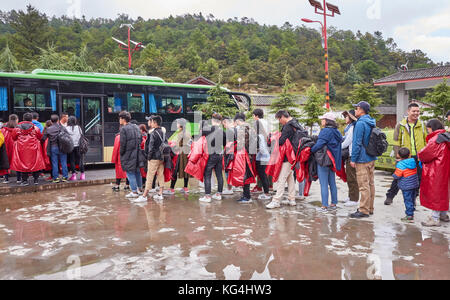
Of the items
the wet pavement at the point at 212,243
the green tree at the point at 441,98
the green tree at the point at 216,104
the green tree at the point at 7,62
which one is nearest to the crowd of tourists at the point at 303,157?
the wet pavement at the point at 212,243

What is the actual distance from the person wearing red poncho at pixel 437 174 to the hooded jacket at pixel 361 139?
77 centimetres

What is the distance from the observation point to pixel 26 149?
8422 mm

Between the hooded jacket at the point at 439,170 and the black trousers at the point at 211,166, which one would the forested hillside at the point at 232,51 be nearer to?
the black trousers at the point at 211,166

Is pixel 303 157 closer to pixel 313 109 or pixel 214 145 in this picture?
pixel 214 145

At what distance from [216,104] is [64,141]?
24.4 feet

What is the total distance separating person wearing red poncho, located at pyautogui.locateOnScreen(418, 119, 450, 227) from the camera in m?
→ 5.22

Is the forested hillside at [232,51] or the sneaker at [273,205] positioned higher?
the forested hillside at [232,51]

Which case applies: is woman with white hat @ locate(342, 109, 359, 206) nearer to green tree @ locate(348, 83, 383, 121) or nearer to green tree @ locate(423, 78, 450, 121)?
green tree @ locate(423, 78, 450, 121)

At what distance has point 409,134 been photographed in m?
6.12

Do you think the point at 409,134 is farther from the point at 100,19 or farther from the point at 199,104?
the point at 100,19

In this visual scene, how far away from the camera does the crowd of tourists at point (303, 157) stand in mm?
5438

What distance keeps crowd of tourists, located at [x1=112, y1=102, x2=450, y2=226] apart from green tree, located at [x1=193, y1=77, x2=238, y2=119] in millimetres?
7010

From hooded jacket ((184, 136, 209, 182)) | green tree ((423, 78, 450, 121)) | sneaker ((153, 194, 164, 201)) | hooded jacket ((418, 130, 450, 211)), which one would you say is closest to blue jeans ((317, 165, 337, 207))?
hooded jacket ((418, 130, 450, 211))

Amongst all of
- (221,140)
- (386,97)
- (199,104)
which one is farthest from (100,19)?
(221,140)
